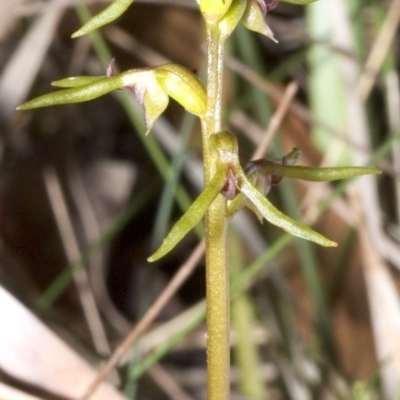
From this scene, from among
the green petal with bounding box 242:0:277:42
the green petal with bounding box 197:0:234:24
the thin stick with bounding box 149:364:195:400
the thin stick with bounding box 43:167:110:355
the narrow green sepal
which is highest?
the green petal with bounding box 197:0:234:24

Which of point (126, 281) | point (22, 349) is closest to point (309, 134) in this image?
point (126, 281)

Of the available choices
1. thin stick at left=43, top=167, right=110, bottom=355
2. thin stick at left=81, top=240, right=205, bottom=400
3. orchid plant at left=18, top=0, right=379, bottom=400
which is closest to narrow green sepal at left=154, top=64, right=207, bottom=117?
orchid plant at left=18, top=0, right=379, bottom=400

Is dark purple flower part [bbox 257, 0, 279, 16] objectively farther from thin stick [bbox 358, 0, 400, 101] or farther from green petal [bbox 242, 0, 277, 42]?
thin stick [bbox 358, 0, 400, 101]

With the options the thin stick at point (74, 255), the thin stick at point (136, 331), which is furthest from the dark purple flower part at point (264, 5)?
the thin stick at point (74, 255)

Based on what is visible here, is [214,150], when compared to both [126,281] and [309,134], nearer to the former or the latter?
[309,134]

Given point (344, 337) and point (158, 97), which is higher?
point (158, 97)

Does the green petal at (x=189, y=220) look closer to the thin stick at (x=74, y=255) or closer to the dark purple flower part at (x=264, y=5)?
the dark purple flower part at (x=264, y=5)

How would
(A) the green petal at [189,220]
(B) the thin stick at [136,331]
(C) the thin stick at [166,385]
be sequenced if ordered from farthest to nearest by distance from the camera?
(C) the thin stick at [166,385]
(B) the thin stick at [136,331]
(A) the green petal at [189,220]
